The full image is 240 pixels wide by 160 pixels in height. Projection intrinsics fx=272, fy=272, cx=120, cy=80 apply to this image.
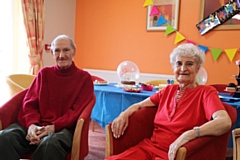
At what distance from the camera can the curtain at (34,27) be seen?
3.70m

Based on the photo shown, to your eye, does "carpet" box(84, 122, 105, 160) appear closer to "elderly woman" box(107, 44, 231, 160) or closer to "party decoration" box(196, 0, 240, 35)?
"elderly woman" box(107, 44, 231, 160)

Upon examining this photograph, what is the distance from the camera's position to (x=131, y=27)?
14.0 feet

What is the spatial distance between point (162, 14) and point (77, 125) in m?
2.78

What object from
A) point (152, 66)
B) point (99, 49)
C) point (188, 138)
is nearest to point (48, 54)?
point (99, 49)

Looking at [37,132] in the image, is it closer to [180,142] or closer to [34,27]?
[180,142]

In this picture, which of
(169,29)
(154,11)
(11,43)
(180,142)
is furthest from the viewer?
(154,11)

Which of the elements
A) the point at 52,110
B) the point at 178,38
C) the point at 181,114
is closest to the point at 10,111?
the point at 52,110

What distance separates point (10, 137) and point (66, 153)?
36 centimetres

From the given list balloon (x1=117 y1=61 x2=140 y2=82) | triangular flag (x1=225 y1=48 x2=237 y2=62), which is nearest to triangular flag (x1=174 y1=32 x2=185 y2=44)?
triangular flag (x1=225 y1=48 x2=237 y2=62)

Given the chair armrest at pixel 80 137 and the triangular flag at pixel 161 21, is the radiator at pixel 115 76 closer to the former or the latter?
the triangular flag at pixel 161 21

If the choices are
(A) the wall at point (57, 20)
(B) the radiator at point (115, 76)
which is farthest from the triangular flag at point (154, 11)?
(A) the wall at point (57, 20)

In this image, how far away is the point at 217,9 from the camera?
3.63 metres

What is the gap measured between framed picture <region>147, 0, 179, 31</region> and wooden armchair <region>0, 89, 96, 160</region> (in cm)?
240

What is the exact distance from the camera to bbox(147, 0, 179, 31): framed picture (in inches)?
154
